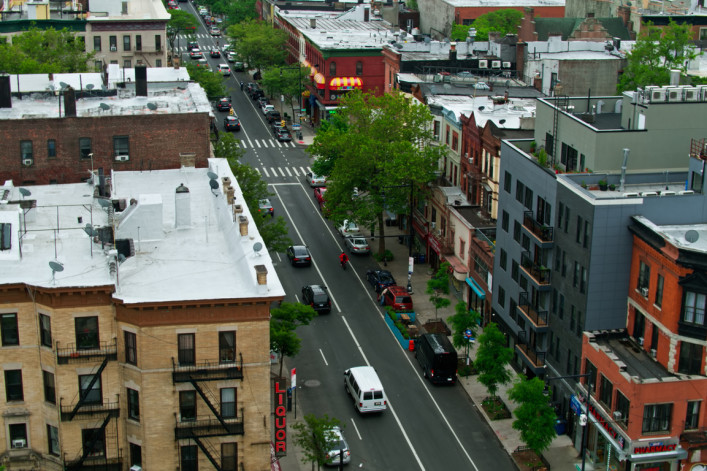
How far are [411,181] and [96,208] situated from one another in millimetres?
37781

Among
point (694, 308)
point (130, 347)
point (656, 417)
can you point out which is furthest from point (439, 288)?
point (130, 347)

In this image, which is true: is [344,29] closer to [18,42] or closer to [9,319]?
[18,42]

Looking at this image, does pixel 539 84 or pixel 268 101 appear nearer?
pixel 539 84

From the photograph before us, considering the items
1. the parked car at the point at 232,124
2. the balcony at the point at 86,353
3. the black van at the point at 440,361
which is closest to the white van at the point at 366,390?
the black van at the point at 440,361

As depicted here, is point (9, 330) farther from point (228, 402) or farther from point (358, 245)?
point (358, 245)

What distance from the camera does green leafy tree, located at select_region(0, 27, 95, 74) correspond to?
345ft

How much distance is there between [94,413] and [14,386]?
4.04 m

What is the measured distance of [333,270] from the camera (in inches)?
3757

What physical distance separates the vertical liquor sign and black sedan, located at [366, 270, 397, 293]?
33.0m

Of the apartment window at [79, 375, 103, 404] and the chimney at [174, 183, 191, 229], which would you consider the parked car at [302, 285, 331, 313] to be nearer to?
the chimney at [174, 183, 191, 229]

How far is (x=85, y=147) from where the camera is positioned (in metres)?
73.2

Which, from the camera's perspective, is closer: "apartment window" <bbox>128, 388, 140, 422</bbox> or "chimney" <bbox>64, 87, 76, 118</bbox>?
"apartment window" <bbox>128, 388, 140, 422</bbox>

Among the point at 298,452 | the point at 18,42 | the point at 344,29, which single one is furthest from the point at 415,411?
the point at 344,29

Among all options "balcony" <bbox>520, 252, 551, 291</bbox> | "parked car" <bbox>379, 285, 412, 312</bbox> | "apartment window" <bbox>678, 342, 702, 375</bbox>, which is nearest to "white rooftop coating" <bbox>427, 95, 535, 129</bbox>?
"parked car" <bbox>379, 285, 412, 312</bbox>
